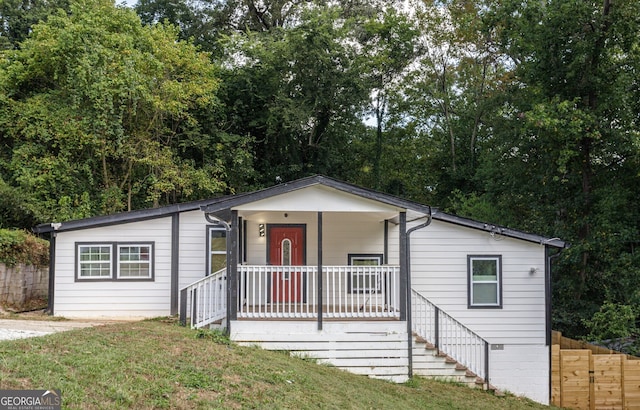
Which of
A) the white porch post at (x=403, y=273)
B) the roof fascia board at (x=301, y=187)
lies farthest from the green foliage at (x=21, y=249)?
the white porch post at (x=403, y=273)

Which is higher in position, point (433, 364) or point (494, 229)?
point (494, 229)

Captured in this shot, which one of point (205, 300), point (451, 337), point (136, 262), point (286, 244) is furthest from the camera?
point (286, 244)

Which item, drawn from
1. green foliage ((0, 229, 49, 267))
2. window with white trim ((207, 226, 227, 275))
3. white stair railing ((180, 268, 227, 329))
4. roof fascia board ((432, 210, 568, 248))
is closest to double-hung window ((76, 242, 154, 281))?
window with white trim ((207, 226, 227, 275))

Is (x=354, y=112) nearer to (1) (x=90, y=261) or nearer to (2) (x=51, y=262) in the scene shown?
(1) (x=90, y=261)

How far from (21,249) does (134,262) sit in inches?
160

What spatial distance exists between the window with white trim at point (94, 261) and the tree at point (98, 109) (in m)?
6.33

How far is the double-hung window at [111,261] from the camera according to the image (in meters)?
13.3

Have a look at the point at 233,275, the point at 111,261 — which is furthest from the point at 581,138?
the point at 111,261

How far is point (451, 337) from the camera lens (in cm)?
1188

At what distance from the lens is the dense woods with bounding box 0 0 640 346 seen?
1639 cm

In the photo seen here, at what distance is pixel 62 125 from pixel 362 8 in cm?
1513

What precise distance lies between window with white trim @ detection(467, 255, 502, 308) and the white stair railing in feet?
18.3

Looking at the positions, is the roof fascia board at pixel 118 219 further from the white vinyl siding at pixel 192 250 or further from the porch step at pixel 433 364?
the porch step at pixel 433 364

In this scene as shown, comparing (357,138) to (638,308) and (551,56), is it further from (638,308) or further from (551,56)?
(638,308)
